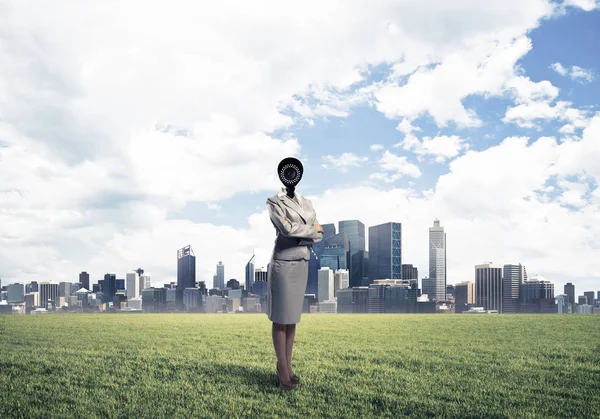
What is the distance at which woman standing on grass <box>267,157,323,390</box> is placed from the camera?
7781mm

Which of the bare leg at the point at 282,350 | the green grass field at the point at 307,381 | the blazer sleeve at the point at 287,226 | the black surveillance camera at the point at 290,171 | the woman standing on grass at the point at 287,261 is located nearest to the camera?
the green grass field at the point at 307,381

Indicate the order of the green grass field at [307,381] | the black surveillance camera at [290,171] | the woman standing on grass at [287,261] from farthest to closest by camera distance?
1. the black surveillance camera at [290,171]
2. the woman standing on grass at [287,261]
3. the green grass field at [307,381]

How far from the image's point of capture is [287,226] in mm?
7582

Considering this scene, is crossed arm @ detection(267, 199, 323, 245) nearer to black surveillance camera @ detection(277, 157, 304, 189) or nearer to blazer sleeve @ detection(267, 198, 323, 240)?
blazer sleeve @ detection(267, 198, 323, 240)

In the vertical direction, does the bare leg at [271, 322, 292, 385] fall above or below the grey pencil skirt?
below

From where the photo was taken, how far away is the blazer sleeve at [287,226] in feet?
24.9

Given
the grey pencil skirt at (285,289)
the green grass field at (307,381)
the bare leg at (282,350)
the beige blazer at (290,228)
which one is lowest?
the green grass field at (307,381)

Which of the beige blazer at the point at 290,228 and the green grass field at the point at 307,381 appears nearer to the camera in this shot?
the green grass field at the point at 307,381

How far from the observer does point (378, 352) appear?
12.2 meters

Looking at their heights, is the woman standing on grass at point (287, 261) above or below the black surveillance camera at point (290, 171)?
below

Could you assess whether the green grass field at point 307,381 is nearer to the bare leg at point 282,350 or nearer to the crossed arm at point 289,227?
the bare leg at point 282,350

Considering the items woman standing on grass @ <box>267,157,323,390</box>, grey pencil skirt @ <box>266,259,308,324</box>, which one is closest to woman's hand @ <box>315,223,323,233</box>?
woman standing on grass @ <box>267,157,323,390</box>

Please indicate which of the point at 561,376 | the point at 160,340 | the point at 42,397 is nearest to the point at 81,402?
the point at 42,397

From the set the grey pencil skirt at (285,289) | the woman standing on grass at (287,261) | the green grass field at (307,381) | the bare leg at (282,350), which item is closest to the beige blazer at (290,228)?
the woman standing on grass at (287,261)
